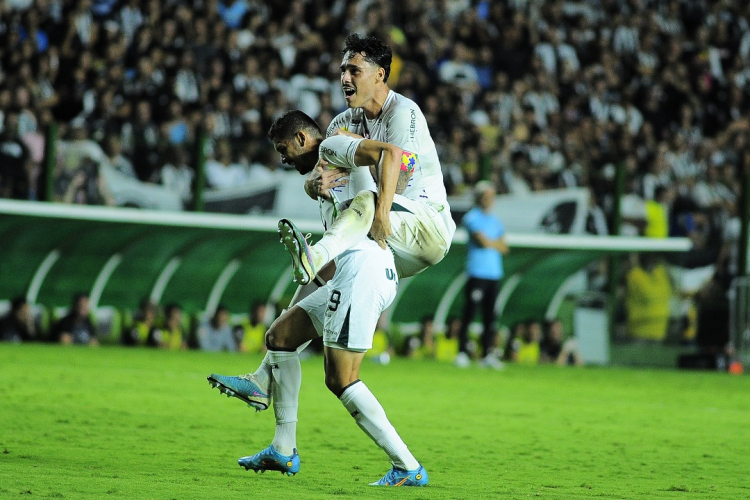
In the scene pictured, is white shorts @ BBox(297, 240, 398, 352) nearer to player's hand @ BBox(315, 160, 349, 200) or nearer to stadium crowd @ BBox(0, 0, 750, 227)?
player's hand @ BBox(315, 160, 349, 200)

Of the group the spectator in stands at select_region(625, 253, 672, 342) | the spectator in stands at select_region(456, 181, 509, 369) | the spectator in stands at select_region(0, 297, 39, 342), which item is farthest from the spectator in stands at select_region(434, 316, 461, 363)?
the spectator in stands at select_region(0, 297, 39, 342)

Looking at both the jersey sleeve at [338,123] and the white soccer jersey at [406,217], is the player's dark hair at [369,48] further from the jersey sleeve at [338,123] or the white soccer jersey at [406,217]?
the white soccer jersey at [406,217]

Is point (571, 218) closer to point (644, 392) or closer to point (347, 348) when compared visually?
point (644, 392)

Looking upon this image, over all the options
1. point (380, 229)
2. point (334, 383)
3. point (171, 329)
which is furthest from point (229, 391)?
point (171, 329)

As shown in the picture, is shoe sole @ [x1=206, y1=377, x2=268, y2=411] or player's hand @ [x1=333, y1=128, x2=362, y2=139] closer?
shoe sole @ [x1=206, y1=377, x2=268, y2=411]

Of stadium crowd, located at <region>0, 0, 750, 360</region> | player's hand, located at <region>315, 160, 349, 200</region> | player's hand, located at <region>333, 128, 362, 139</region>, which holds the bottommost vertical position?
player's hand, located at <region>315, 160, 349, 200</region>

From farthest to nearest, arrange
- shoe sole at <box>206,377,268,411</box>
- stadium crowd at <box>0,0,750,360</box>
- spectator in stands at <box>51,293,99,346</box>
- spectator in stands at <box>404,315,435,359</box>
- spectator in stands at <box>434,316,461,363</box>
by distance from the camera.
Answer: spectator in stands at <box>434,316,461,363</box> < spectator in stands at <box>404,315,435,359</box> < spectator in stands at <box>51,293,99,346</box> < stadium crowd at <box>0,0,750,360</box> < shoe sole at <box>206,377,268,411</box>

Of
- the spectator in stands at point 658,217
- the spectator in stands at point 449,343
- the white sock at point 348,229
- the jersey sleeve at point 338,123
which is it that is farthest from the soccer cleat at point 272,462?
the spectator in stands at point 658,217

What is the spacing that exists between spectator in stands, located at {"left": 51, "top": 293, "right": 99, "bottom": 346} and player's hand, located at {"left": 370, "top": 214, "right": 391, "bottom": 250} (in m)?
9.13

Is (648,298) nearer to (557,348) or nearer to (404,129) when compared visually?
(557,348)

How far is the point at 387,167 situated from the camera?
5.10 metres

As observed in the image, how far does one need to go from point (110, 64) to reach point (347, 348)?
10674 mm

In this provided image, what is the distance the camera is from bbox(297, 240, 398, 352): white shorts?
16.9 ft

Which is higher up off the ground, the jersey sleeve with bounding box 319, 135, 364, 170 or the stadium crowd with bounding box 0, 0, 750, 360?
the stadium crowd with bounding box 0, 0, 750, 360
